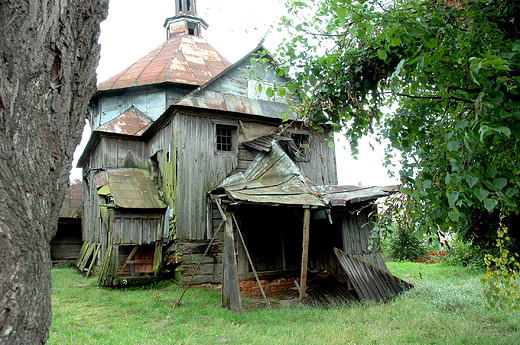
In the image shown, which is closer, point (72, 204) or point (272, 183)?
point (272, 183)

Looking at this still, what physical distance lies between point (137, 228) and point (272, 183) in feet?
15.1

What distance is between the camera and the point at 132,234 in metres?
11.8

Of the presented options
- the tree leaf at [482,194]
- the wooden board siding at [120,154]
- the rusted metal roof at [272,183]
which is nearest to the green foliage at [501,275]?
the tree leaf at [482,194]

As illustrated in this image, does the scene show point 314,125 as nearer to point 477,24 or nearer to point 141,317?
point 477,24

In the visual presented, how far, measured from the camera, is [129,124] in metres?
14.3

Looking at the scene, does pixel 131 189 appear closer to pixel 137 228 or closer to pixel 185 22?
pixel 137 228

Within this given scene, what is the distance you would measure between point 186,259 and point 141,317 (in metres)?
3.34

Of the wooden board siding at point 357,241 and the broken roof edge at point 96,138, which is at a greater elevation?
the broken roof edge at point 96,138

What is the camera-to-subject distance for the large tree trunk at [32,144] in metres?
1.79

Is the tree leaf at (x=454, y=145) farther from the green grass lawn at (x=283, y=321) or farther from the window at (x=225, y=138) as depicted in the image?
the window at (x=225, y=138)

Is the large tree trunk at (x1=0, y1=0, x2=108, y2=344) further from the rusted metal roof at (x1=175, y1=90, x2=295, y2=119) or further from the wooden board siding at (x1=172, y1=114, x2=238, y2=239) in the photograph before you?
the rusted metal roof at (x1=175, y1=90, x2=295, y2=119)

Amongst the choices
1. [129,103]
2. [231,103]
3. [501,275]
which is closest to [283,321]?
[501,275]

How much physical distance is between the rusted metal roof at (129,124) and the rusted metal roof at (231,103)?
132 inches

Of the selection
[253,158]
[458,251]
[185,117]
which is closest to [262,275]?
[253,158]
